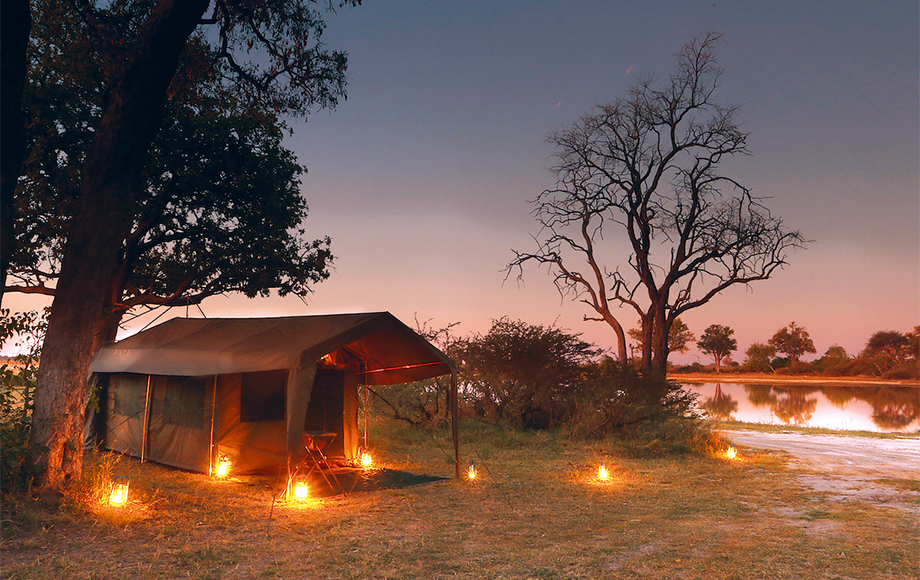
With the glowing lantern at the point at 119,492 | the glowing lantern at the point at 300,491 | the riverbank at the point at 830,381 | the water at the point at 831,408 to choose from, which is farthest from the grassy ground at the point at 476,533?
the riverbank at the point at 830,381

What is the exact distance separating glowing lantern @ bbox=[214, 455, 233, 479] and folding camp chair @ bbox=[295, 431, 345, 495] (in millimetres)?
1120

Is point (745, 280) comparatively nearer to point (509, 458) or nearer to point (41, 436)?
point (509, 458)

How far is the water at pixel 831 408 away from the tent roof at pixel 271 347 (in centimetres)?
727

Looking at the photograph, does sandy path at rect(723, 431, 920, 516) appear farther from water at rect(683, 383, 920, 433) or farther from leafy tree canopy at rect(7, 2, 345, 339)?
leafy tree canopy at rect(7, 2, 345, 339)

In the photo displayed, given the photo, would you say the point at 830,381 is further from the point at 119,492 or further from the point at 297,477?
the point at 119,492

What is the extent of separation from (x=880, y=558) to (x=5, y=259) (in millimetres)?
8240

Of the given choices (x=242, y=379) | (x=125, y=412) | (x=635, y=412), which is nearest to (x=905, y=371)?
(x=635, y=412)

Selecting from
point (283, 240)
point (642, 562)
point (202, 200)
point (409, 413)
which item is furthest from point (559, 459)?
point (202, 200)

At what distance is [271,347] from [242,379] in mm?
1629

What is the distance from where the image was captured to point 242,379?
9320 mm

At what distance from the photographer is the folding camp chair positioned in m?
8.77

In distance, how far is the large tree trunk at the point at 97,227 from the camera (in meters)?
6.57

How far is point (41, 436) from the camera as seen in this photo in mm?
6410

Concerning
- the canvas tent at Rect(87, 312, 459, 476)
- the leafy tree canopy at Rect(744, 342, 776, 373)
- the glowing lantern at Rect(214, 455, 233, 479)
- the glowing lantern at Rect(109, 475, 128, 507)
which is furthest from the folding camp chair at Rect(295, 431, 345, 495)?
the leafy tree canopy at Rect(744, 342, 776, 373)
